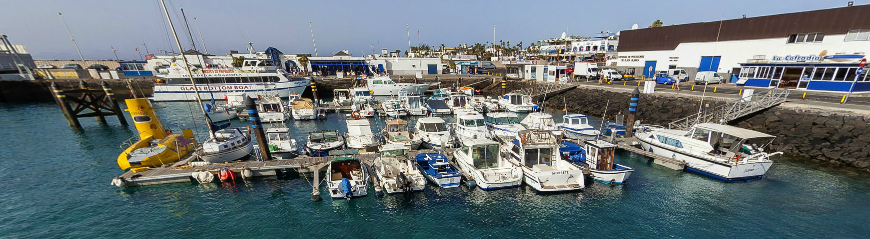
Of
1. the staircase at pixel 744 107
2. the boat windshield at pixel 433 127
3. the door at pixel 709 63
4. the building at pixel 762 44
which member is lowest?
the boat windshield at pixel 433 127

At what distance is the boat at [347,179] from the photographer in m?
13.6

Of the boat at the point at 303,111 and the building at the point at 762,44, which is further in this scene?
the boat at the point at 303,111

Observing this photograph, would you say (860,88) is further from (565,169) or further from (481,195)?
(481,195)

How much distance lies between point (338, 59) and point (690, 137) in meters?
64.5

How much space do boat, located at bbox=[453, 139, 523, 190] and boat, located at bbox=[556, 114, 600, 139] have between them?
9.19 meters

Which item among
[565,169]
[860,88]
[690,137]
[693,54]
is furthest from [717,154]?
[693,54]

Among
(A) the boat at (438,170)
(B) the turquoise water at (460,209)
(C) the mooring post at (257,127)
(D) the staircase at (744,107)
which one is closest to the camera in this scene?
(B) the turquoise water at (460,209)

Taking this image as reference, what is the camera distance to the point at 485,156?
51.7 feet

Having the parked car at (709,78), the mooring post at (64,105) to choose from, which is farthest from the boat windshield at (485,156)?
the mooring post at (64,105)

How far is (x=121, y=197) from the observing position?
1483cm

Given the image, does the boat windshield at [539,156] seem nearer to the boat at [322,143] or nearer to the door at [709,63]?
the boat at [322,143]

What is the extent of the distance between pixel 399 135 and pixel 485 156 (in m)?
7.88

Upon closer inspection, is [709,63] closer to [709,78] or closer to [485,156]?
[709,78]

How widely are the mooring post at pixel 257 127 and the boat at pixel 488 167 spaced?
11.4m
